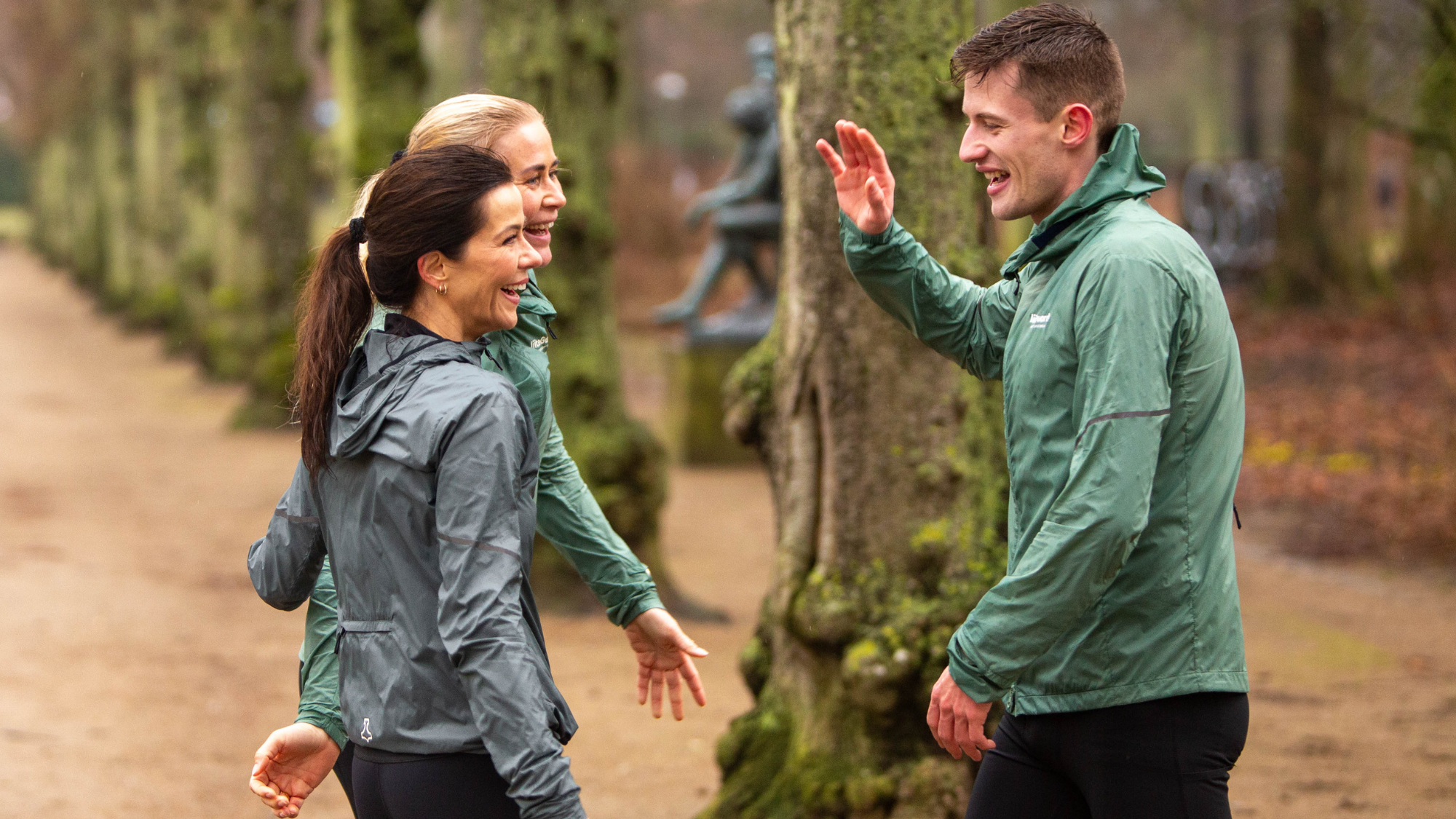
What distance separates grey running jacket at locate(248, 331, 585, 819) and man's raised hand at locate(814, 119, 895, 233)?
89 cm

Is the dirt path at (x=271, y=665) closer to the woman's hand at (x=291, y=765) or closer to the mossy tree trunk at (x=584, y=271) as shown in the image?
the mossy tree trunk at (x=584, y=271)

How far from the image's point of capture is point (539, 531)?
9.47ft

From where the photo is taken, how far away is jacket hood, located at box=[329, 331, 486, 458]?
7.82 ft

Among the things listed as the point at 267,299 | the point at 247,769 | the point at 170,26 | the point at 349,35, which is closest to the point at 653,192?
the point at 170,26

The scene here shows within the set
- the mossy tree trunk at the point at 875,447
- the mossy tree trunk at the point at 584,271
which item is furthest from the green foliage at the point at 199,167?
the mossy tree trunk at the point at 875,447

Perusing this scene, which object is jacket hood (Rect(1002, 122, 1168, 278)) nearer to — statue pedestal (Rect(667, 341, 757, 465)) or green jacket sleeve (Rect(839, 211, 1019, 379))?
green jacket sleeve (Rect(839, 211, 1019, 379))

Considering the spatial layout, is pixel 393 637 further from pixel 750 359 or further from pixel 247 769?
pixel 247 769

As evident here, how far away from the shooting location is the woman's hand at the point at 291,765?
267 centimetres

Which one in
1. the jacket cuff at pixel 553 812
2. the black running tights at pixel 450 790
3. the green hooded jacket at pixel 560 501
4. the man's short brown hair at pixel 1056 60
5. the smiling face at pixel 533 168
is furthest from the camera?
the green hooded jacket at pixel 560 501

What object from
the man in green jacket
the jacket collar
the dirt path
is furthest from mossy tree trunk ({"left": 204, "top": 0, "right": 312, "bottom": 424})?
the man in green jacket

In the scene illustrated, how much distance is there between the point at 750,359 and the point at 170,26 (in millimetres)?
19499

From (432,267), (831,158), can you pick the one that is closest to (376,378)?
(432,267)

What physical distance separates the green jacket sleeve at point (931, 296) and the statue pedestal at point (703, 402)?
33.6 ft

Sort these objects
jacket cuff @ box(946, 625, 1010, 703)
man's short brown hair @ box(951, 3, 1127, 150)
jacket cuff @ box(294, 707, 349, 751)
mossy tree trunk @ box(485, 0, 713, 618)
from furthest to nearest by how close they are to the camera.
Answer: mossy tree trunk @ box(485, 0, 713, 618), jacket cuff @ box(294, 707, 349, 751), man's short brown hair @ box(951, 3, 1127, 150), jacket cuff @ box(946, 625, 1010, 703)
